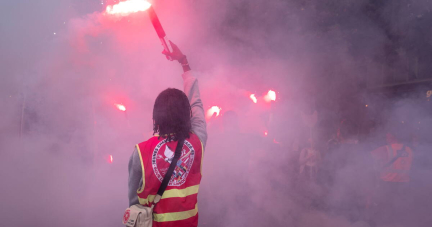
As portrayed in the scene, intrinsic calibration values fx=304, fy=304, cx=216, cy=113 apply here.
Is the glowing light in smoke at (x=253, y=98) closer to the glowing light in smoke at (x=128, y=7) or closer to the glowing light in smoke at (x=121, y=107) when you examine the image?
the glowing light in smoke at (x=121, y=107)

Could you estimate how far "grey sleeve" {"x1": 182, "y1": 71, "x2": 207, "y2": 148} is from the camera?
5.41ft

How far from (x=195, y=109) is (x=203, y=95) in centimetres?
383

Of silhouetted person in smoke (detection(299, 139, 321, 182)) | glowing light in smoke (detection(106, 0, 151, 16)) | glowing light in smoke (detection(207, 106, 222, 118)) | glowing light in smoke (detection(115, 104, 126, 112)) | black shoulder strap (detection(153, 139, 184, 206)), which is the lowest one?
black shoulder strap (detection(153, 139, 184, 206))

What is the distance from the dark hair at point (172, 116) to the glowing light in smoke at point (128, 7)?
35.6 inches

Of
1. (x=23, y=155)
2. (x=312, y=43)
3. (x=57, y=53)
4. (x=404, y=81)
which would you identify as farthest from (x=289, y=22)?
(x=23, y=155)

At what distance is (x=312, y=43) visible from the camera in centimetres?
560

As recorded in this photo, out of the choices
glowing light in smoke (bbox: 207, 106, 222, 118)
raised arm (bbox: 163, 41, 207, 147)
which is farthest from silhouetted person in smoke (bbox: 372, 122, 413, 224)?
raised arm (bbox: 163, 41, 207, 147)

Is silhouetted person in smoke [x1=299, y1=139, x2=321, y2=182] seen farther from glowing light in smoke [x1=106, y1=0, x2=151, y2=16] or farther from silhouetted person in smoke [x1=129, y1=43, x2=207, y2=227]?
silhouetted person in smoke [x1=129, y1=43, x2=207, y2=227]

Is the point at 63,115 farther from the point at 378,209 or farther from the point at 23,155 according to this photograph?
the point at 378,209

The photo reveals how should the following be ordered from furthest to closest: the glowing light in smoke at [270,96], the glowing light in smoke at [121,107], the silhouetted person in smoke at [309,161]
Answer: the glowing light in smoke at [270,96]
the silhouetted person in smoke at [309,161]
the glowing light in smoke at [121,107]

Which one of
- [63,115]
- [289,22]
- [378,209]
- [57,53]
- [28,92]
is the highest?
[289,22]

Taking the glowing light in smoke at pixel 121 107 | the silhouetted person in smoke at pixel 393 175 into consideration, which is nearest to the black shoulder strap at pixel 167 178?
the glowing light in smoke at pixel 121 107

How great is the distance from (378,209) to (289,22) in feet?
10.6

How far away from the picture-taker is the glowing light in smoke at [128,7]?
8.32 ft
